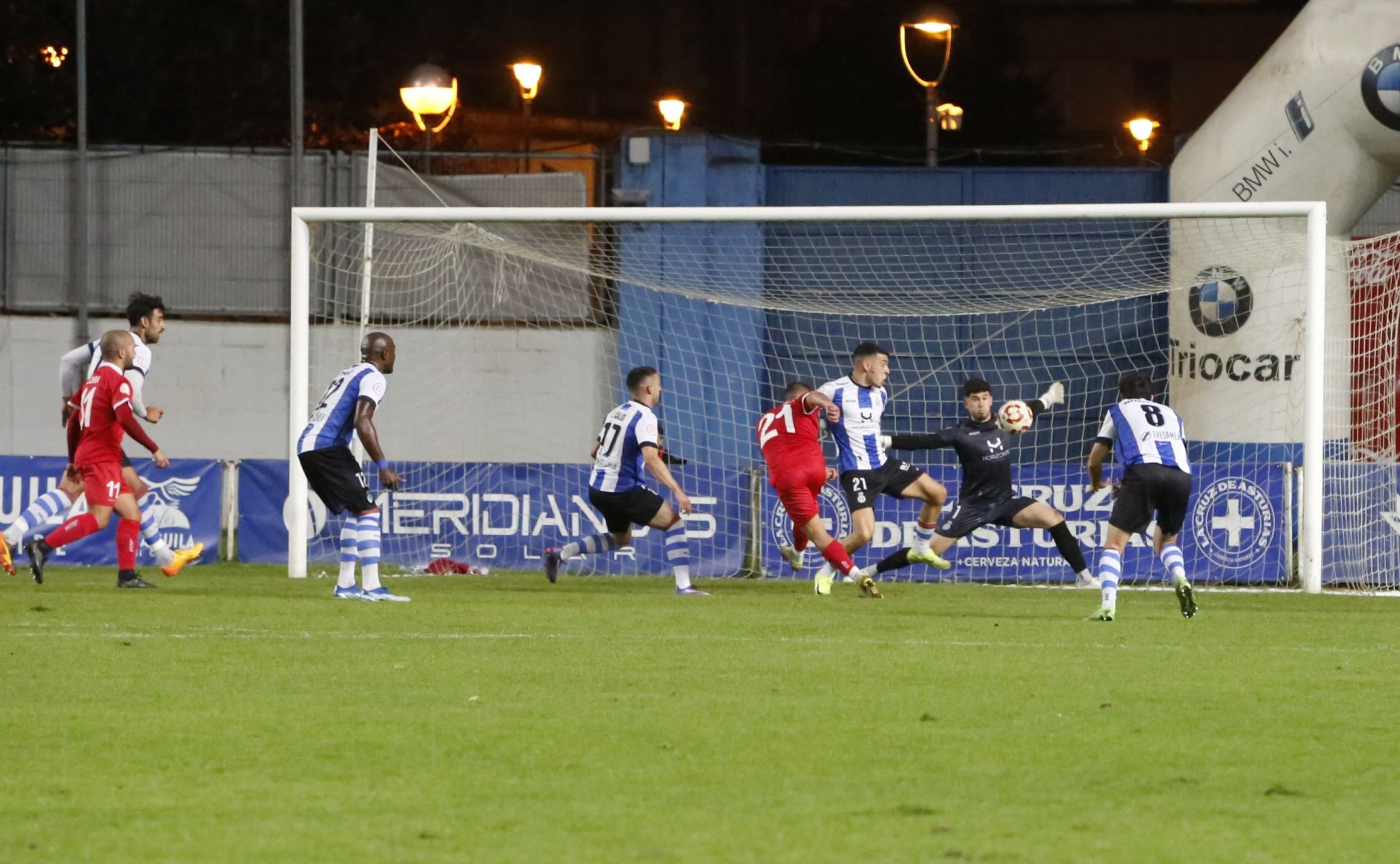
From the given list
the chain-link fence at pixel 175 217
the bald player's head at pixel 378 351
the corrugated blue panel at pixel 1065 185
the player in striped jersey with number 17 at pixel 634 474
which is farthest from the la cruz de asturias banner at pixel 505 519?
the corrugated blue panel at pixel 1065 185

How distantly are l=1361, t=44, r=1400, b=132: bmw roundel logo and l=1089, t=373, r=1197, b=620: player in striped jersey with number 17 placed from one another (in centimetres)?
532

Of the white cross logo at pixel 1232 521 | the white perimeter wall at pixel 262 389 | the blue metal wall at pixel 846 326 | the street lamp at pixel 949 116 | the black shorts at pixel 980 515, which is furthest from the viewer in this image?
the street lamp at pixel 949 116

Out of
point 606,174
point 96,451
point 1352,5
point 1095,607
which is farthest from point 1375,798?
point 606,174

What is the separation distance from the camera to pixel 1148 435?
12039mm

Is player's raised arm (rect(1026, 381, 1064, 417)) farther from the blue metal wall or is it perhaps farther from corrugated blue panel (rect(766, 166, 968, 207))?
corrugated blue panel (rect(766, 166, 968, 207))

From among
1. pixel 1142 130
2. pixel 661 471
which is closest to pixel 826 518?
pixel 661 471

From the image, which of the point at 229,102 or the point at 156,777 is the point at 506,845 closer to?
the point at 156,777

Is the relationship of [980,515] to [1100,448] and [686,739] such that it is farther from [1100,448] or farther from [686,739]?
[686,739]

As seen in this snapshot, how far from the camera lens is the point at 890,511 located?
17094 millimetres

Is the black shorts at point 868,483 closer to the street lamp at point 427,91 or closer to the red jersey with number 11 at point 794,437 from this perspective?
the red jersey with number 11 at point 794,437

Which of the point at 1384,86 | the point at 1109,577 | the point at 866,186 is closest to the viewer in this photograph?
the point at 1109,577

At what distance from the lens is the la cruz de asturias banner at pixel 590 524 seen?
664 inches

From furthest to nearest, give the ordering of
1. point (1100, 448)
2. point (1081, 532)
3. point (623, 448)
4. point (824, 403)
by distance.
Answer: point (1081, 532), point (623, 448), point (824, 403), point (1100, 448)

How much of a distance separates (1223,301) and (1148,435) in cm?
614
